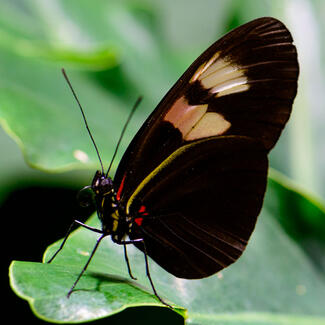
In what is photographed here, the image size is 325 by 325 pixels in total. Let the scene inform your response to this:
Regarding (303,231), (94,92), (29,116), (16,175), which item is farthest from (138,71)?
(303,231)

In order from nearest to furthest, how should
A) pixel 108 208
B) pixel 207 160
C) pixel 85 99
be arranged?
pixel 108 208, pixel 207 160, pixel 85 99

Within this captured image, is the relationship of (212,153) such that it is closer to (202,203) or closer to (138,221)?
(202,203)

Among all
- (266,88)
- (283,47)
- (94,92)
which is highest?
(283,47)

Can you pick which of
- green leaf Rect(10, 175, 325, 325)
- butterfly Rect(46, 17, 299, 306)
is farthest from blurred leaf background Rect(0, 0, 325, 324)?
butterfly Rect(46, 17, 299, 306)

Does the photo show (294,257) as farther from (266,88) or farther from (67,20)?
(67,20)

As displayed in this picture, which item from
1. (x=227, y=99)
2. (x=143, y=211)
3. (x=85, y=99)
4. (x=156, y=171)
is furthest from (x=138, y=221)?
(x=85, y=99)

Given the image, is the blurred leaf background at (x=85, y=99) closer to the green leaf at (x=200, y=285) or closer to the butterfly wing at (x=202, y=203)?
the green leaf at (x=200, y=285)
